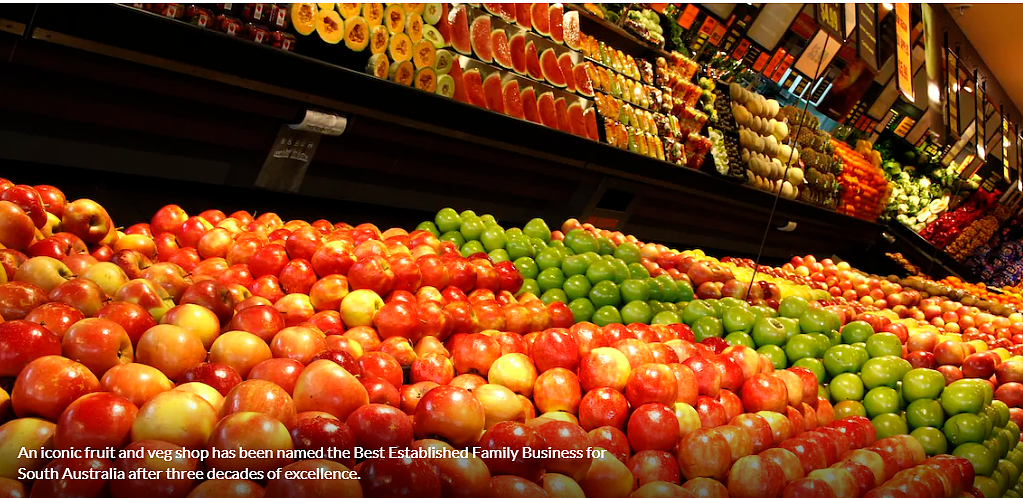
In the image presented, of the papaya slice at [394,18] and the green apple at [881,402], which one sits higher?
the papaya slice at [394,18]

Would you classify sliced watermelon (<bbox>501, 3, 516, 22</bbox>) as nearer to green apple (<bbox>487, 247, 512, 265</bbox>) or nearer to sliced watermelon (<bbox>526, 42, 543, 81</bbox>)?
sliced watermelon (<bbox>526, 42, 543, 81</bbox>)

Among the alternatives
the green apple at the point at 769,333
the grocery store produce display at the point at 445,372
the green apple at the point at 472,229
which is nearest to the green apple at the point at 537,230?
the grocery store produce display at the point at 445,372

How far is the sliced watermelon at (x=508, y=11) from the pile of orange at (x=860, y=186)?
524cm

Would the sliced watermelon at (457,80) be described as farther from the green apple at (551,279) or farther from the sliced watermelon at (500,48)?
the green apple at (551,279)

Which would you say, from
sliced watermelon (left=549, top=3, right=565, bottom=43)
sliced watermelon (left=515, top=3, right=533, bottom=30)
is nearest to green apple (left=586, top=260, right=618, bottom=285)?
sliced watermelon (left=515, top=3, right=533, bottom=30)

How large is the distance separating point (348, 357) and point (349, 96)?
1.70 meters

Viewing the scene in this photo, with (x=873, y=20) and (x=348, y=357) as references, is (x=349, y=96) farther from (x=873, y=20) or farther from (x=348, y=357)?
(x=873, y=20)

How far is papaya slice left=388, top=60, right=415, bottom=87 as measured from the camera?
3.43 meters

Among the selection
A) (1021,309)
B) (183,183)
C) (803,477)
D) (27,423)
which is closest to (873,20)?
(1021,309)

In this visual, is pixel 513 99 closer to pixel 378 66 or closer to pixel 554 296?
pixel 378 66

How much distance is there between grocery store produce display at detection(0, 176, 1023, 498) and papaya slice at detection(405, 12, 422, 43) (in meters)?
1.03

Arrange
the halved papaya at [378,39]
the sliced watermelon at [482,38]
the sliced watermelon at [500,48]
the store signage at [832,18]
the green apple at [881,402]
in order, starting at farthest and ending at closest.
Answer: the sliced watermelon at [500,48], the sliced watermelon at [482,38], the store signage at [832,18], the halved papaya at [378,39], the green apple at [881,402]

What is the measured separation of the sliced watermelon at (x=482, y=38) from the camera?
418 centimetres

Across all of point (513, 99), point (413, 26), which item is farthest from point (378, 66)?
point (513, 99)
